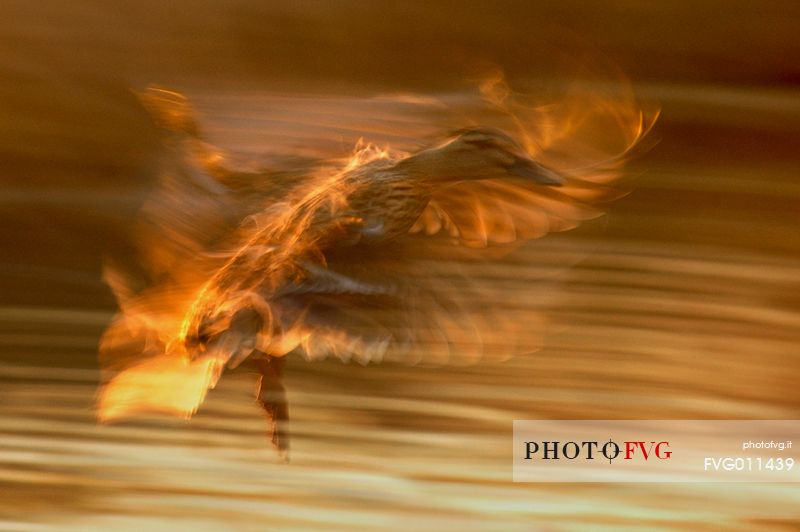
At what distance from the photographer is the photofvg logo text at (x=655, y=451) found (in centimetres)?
60

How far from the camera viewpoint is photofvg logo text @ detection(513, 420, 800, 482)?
60 cm

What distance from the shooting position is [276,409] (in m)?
0.61

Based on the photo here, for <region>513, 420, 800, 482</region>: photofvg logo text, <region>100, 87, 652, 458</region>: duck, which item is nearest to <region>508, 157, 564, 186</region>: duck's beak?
<region>100, 87, 652, 458</region>: duck

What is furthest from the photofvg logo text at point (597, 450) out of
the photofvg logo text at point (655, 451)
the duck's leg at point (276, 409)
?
the duck's leg at point (276, 409)

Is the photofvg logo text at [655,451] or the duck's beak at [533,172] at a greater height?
the duck's beak at [533,172]

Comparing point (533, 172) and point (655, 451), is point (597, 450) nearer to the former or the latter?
point (655, 451)

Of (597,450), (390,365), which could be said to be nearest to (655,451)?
(597,450)

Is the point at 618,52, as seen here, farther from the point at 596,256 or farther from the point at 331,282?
the point at 331,282

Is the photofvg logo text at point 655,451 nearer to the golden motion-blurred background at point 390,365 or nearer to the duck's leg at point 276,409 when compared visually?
the golden motion-blurred background at point 390,365

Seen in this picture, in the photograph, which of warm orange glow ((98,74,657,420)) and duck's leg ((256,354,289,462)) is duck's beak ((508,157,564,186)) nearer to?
warm orange glow ((98,74,657,420))

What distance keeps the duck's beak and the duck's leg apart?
0.18 m

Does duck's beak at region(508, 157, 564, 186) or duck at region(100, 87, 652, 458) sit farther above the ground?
duck's beak at region(508, 157, 564, 186)

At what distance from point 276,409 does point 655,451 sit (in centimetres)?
24

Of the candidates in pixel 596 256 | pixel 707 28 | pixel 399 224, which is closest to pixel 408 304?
pixel 399 224
